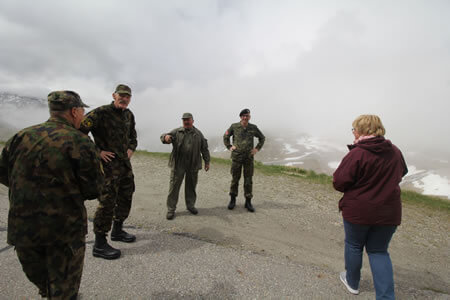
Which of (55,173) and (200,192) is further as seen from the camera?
(200,192)

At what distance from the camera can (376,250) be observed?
279cm

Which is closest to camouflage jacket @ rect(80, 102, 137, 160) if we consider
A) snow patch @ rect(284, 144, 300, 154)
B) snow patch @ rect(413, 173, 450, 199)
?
snow patch @ rect(413, 173, 450, 199)

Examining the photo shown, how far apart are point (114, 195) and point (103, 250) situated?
35.6 inches

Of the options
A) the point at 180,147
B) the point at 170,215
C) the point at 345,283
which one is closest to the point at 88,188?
the point at 180,147

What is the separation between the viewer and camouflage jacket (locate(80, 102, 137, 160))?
3506mm

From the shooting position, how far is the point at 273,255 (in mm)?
3967

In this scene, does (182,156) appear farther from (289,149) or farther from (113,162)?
(289,149)

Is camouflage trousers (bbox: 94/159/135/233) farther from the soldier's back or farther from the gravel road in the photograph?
the soldier's back

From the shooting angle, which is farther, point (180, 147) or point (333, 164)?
point (333, 164)

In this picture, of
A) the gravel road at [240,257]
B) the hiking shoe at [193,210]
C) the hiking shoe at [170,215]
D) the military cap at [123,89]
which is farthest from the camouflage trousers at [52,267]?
the hiking shoe at [193,210]

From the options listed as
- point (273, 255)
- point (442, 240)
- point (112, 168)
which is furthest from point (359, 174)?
point (442, 240)

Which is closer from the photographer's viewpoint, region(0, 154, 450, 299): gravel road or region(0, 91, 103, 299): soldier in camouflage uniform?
region(0, 91, 103, 299): soldier in camouflage uniform

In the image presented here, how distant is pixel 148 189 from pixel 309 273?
246 inches

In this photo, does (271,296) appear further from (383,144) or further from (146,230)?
(146,230)
